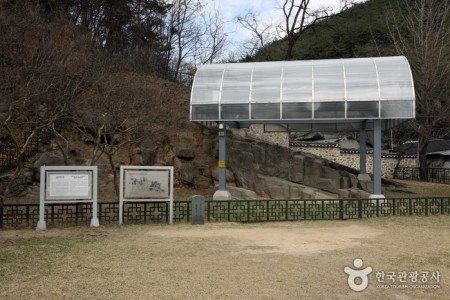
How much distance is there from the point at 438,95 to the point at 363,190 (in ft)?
39.0

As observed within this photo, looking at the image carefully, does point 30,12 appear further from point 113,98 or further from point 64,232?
point 64,232

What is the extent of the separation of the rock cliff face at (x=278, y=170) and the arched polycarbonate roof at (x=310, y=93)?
3502 mm

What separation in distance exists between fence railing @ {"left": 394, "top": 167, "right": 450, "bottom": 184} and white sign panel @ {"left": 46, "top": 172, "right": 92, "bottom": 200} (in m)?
25.2

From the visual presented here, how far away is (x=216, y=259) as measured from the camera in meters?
7.76

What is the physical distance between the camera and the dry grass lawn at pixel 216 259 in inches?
233

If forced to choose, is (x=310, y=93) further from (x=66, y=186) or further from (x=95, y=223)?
(x=66, y=186)

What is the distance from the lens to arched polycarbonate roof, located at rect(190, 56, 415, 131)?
16.1 metres

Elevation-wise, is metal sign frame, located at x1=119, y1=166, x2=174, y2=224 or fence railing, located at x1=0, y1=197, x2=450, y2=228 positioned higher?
metal sign frame, located at x1=119, y1=166, x2=174, y2=224

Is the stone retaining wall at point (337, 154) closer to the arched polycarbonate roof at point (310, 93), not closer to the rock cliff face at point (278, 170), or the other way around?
the rock cliff face at point (278, 170)

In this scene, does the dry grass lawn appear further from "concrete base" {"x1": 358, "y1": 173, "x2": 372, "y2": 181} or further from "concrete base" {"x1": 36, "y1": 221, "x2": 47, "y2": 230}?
"concrete base" {"x1": 358, "y1": 173, "x2": 372, "y2": 181}

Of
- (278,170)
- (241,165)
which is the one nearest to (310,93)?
(278,170)

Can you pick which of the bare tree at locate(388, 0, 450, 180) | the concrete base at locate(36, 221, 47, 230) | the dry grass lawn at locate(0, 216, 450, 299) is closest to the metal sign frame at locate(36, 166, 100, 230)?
the concrete base at locate(36, 221, 47, 230)

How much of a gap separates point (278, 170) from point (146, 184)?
1006 centimetres

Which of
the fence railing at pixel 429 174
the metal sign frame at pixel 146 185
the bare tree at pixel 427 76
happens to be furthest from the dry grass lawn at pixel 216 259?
the fence railing at pixel 429 174
